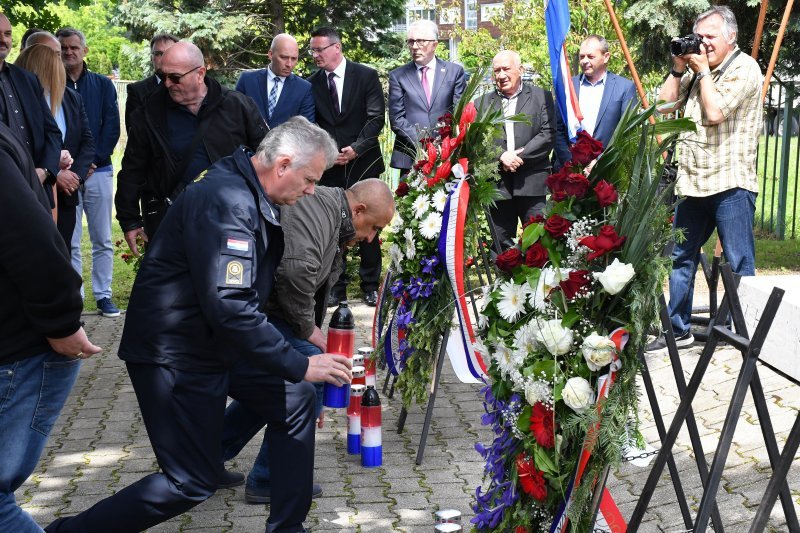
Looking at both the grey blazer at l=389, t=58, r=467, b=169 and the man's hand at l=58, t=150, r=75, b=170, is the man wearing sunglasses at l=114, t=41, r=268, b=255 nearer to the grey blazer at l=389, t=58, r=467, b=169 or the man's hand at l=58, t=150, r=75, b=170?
the man's hand at l=58, t=150, r=75, b=170

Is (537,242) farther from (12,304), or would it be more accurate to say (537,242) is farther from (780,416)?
(780,416)

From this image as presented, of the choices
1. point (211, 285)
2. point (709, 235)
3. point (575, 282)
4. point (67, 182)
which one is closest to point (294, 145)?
point (211, 285)

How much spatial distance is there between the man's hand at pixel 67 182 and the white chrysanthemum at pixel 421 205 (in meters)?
3.39

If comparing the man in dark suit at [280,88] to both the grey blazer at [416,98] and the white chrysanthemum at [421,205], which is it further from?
the white chrysanthemum at [421,205]

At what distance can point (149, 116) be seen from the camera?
6.55 metres

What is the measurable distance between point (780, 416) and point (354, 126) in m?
4.88

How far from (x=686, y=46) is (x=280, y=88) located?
3.80 m

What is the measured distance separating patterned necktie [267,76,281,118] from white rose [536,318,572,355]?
19.5ft

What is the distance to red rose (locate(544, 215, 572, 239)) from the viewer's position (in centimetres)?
367

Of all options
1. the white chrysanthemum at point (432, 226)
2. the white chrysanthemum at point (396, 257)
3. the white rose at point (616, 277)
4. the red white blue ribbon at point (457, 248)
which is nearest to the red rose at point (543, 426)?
the white rose at point (616, 277)

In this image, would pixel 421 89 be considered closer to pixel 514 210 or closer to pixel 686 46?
pixel 514 210

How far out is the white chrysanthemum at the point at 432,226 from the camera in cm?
558

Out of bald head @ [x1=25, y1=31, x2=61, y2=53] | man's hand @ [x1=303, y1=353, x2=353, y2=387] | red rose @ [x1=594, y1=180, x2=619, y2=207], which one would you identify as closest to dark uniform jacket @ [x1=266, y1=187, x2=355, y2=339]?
man's hand @ [x1=303, y1=353, x2=353, y2=387]

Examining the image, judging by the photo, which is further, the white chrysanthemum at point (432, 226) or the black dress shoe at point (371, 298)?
the black dress shoe at point (371, 298)
